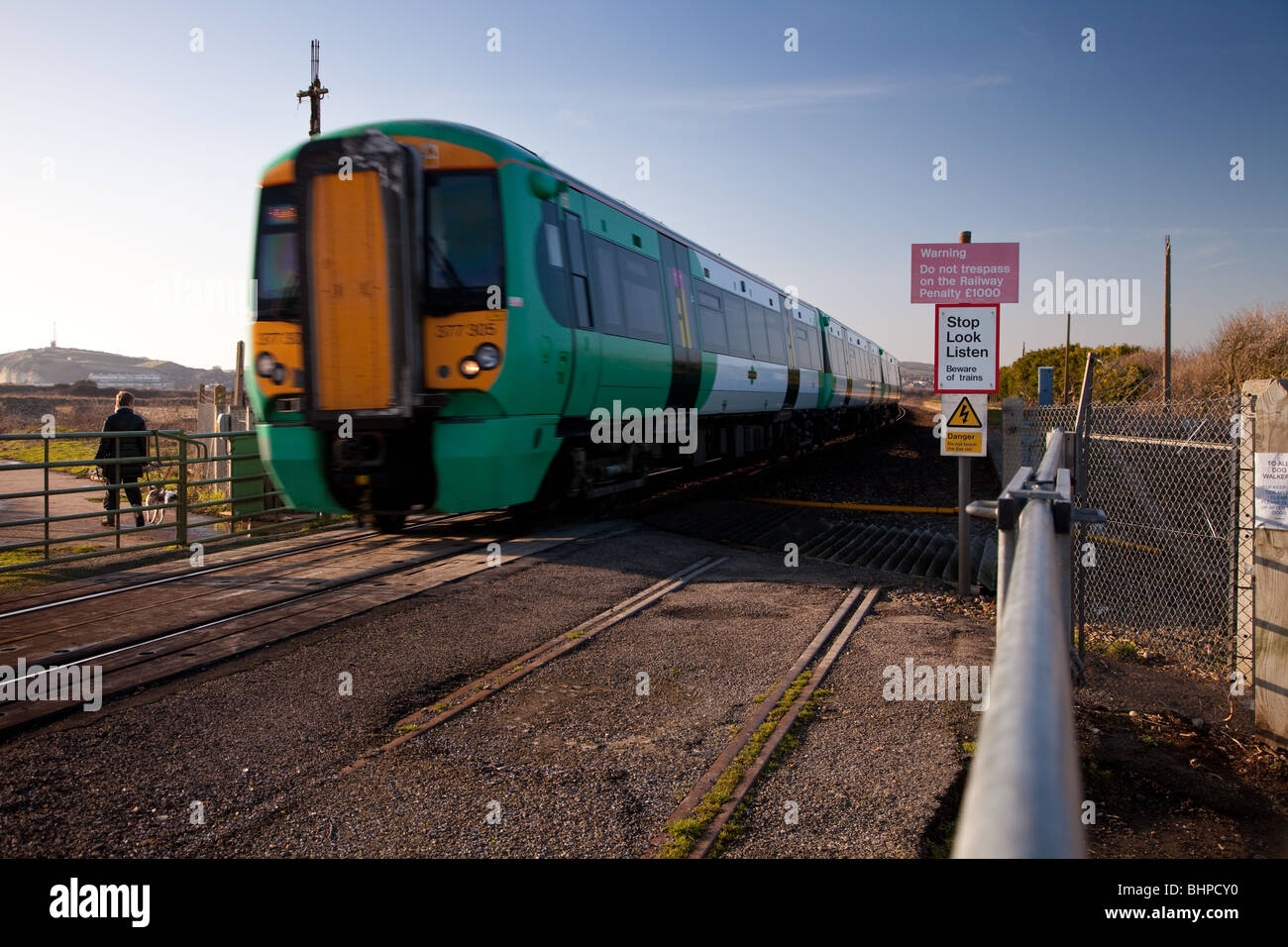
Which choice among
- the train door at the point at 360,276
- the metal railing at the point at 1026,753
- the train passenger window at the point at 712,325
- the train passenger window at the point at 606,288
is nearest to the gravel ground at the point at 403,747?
the metal railing at the point at 1026,753

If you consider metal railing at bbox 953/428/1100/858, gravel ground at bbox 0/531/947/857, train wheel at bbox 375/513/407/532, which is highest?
metal railing at bbox 953/428/1100/858

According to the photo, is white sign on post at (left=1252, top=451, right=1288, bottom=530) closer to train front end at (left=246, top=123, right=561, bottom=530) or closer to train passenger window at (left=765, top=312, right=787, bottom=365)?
train front end at (left=246, top=123, right=561, bottom=530)

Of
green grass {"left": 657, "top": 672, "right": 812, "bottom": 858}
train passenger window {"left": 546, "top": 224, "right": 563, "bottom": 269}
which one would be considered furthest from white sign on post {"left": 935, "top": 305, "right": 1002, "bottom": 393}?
green grass {"left": 657, "top": 672, "right": 812, "bottom": 858}

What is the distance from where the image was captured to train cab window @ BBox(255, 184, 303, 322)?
7910 mm

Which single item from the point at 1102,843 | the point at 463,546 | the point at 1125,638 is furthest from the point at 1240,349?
the point at 1102,843

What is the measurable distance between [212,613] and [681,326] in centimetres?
755

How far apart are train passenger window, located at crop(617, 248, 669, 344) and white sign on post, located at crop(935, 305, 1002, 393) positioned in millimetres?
3701

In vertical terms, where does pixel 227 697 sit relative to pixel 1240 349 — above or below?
below

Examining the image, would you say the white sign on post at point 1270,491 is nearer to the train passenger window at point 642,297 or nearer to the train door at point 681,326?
the train passenger window at point 642,297

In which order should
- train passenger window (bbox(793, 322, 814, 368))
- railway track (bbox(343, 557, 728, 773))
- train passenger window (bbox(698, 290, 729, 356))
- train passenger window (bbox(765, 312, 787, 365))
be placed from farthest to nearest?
1. train passenger window (bbox(793, 322, 814, 368))
2. train passenger window (bbox(765, 312, 787, 365))
3. train passenger window (bbox(698, 290, 729, 356))
4. railway track (bbox(343, 557, 728, 773))

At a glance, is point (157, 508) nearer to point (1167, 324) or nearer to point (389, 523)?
point (389, 523)
